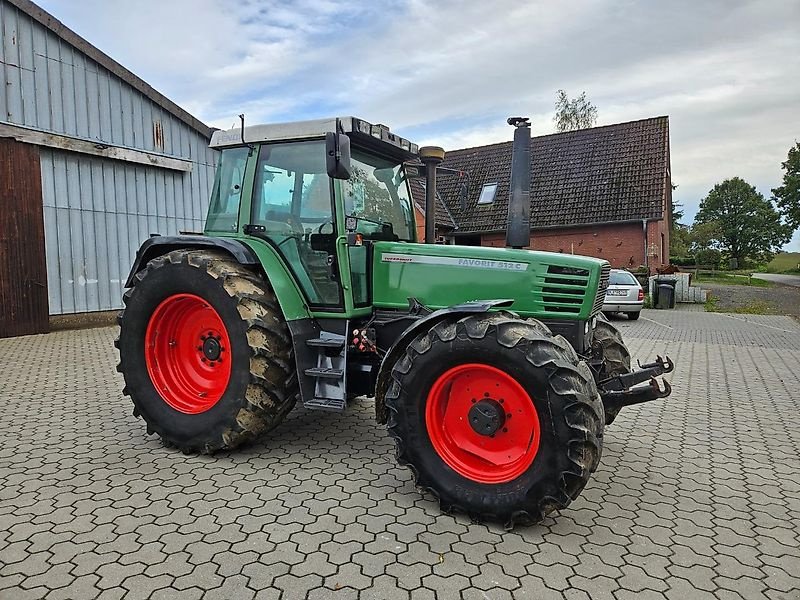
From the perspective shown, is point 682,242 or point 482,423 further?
point 682,242

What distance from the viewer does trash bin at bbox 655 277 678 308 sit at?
18.0 metres

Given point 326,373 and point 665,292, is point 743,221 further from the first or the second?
point 326,373

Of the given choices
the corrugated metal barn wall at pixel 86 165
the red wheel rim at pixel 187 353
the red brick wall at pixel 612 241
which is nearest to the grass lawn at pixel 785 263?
the red brick wall at pixel 612 241

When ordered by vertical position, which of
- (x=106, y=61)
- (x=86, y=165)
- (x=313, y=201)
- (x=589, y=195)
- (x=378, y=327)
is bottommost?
(x=378, y=327)

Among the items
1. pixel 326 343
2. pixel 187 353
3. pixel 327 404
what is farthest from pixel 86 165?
pixel 327 404

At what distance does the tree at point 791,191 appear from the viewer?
43.8 meters

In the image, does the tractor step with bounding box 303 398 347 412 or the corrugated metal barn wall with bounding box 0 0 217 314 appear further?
the corrugated metal barn wall with bounding box 0 0 217 314

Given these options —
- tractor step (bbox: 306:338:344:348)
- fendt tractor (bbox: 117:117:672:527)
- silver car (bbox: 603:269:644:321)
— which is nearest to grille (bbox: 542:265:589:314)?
fendt tractor (bbox: 117:117:672:527)

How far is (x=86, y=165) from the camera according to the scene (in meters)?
10.5

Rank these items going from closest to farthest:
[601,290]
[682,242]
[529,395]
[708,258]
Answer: [529,395]
[601,290]
[708,258]
[682,242]

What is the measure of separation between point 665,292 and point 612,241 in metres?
3.41

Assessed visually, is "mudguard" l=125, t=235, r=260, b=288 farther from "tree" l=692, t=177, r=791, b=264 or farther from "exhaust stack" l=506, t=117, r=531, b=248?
"tree" l=692, t=177, r=791, b=264

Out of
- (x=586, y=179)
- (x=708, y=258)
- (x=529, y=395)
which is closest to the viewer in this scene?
(x=529, y=395)

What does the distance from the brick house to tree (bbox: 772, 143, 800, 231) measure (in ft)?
93.5
